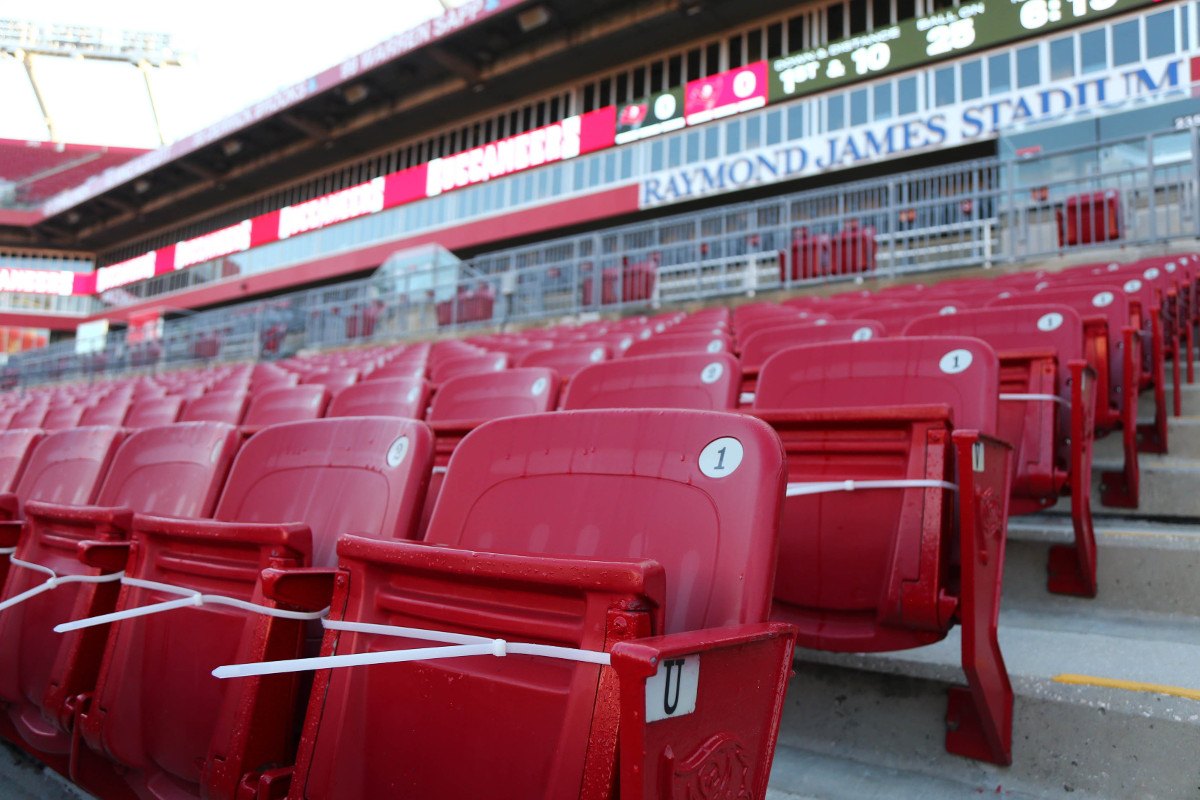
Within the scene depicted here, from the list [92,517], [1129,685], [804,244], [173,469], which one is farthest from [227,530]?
[804,244]

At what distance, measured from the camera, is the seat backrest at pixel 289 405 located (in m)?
3.00

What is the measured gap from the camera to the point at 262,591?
3.74 feet

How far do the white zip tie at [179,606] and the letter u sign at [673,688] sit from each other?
62 cm

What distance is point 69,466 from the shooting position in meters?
2.28

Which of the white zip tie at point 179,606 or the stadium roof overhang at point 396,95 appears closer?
the white zip tie at point 179,606

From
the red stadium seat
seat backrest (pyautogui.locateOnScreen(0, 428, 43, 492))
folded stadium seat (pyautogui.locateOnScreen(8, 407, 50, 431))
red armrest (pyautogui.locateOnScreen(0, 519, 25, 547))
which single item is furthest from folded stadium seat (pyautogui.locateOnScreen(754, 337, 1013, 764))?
folded stadium seat (pyautogui.locateOnScreen(8, 407, 50, 431))

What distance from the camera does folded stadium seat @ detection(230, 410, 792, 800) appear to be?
0.78 metres

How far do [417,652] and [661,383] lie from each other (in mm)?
1205

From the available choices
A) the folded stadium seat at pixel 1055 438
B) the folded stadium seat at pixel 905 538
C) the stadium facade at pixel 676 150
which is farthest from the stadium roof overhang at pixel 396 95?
the folded stadium seat at pixel 905 538

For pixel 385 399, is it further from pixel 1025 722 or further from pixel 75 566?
pixel 1025 722

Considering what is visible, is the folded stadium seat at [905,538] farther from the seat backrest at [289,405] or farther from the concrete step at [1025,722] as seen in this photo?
the seat backrest at [289,405]

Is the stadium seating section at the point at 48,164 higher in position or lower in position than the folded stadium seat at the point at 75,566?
higher

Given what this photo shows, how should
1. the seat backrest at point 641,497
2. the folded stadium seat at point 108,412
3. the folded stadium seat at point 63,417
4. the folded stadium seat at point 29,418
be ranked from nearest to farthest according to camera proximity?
the seat backrest at point 641,497 → the folded stadium seat at point 108,412 → the folded stadium seat at point 63,417 → the folded stadium seat at point 29,418

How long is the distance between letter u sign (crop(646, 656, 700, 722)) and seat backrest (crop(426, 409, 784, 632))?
0.15 metres
